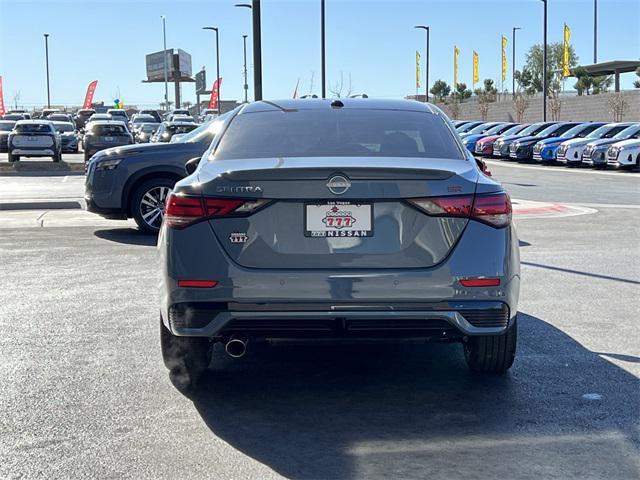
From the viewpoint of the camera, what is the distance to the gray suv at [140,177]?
1234cm

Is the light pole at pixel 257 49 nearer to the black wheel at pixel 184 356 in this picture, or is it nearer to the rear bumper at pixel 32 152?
the black wheel at pixel 184 356

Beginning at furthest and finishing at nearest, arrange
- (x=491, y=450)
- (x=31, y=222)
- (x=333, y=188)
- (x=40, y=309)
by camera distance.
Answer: (x=31, y=222) < (x=40, y=309) < (x=333, y=188) < (x=491, y=450)

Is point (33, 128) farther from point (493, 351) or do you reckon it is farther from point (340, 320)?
point (340, 320)

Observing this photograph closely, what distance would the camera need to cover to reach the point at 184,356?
5.24m

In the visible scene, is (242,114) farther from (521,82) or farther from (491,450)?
(521,82)

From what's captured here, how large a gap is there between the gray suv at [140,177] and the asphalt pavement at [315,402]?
394 cm

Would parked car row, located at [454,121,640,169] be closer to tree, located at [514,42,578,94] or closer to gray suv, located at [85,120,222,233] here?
gray suv, located at [85,120,222,233]

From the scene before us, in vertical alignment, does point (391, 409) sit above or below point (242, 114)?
below

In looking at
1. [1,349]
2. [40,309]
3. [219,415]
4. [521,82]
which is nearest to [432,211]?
[219,415]

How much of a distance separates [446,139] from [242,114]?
1336 millimetres

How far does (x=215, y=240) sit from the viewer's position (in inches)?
187

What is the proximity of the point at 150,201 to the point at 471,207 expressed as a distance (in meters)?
8.28

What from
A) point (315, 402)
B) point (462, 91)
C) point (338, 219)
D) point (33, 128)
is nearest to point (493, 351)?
Result: point (315, 402)

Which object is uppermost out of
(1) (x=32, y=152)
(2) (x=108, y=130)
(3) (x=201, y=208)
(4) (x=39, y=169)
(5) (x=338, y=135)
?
(2) (x=108, y=130)
